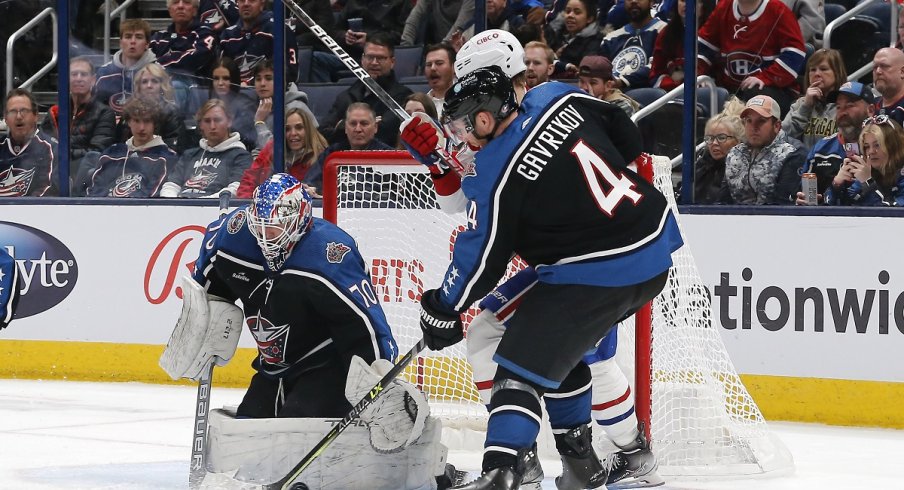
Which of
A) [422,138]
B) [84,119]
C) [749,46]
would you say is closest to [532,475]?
[422,138]

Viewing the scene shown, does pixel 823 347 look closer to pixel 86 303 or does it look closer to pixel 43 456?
pixel 43 456

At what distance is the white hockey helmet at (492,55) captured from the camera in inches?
115

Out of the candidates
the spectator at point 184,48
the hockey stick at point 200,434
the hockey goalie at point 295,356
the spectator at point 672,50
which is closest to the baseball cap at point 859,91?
the spectator at point 672,50

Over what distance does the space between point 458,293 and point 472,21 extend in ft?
9.28

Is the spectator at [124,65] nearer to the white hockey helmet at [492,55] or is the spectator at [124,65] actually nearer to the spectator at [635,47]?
the spectator at [635,47]

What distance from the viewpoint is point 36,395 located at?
5391 millimetres

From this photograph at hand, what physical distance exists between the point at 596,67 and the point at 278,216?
238 centimetres

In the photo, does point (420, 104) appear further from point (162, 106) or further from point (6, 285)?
point (6, 285)

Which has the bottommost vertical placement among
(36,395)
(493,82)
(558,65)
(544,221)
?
(36,395)

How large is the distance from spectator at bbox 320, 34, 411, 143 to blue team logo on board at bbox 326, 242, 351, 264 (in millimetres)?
2272

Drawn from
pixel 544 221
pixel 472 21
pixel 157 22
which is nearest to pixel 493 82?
pixel 544 221

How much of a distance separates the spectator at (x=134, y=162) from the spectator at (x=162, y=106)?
0.07 feet

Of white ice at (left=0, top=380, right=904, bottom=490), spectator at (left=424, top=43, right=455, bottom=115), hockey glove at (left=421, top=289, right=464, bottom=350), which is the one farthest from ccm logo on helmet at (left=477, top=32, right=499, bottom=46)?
spectator at (left=424, top=43, right=455, bottom=115)

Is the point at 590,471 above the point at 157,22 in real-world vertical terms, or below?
below
